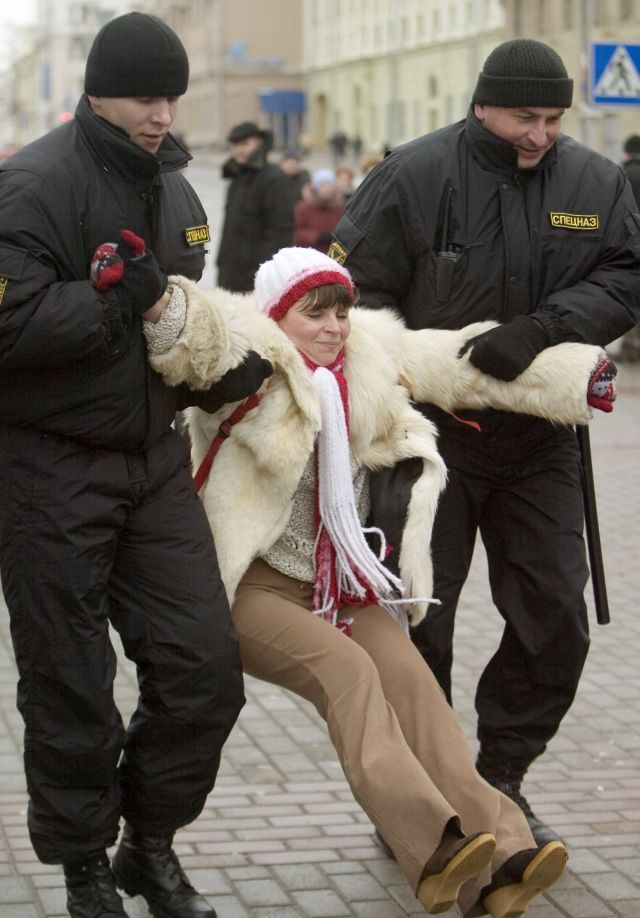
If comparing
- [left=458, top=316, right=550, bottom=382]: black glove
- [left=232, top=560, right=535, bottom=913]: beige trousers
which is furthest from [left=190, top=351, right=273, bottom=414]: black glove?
[left=458, top=316, right=550, bottom=382]: black glove

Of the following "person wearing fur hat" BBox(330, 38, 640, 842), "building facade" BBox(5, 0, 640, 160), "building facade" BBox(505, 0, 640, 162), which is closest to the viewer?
"person wearing fur hat" BBox(330, 38, 640, 842)

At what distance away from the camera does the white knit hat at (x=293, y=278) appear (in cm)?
425

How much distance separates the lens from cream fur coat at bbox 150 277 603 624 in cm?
401

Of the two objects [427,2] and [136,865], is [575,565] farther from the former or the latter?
[427,2]

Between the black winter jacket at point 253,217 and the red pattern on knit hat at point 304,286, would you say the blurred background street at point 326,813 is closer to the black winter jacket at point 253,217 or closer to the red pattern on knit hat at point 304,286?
the red pattern on knit hat at point 304,286

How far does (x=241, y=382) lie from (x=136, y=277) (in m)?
0.39

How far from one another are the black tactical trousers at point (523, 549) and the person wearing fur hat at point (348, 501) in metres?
0.19

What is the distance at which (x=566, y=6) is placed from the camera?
54375 mm

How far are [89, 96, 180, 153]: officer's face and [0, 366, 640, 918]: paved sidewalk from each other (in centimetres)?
187

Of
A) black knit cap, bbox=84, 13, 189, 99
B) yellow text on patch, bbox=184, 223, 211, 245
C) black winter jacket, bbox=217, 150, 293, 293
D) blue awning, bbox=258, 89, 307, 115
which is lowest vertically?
blue awning, bbox=258, 89, 307, 115

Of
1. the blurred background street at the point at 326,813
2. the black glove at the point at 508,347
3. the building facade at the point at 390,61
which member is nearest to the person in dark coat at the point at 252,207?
the blurred background street at the point at 326,813

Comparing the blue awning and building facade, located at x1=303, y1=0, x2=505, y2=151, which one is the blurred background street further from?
the blue awning

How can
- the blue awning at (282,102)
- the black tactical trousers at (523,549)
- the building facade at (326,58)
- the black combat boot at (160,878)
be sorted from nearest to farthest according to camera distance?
the black combat boot at (160,878) → the black tactical trousers at (523,549) → the building facade at (326,58) → the blue awning at (282,102)

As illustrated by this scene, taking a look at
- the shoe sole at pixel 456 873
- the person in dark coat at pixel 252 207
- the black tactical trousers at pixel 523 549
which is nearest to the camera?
the shoe sole at pixel 456 873
